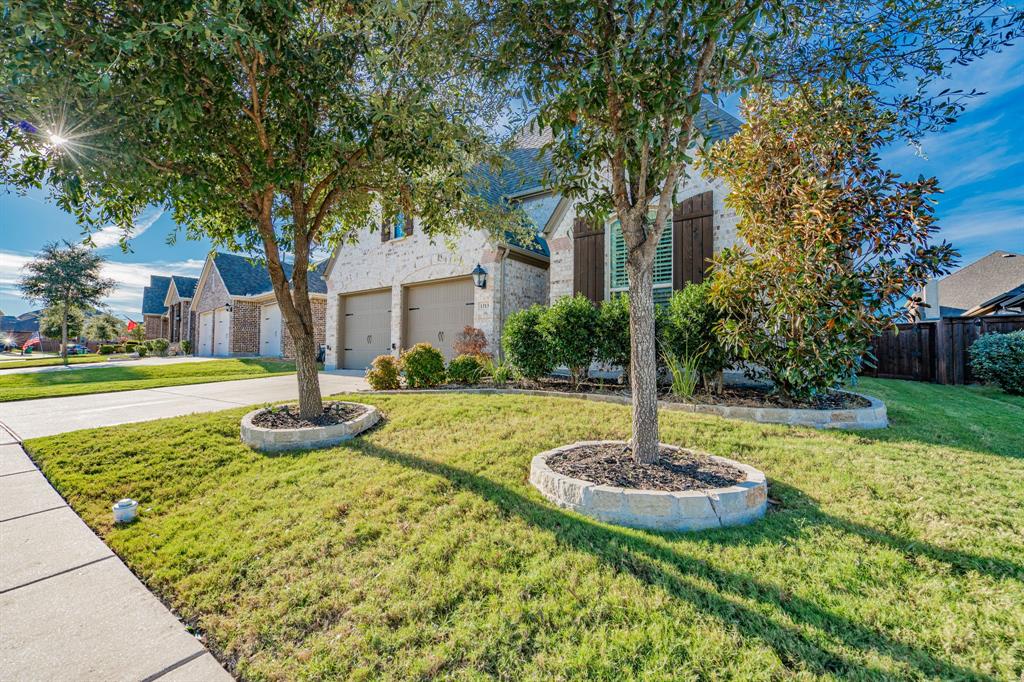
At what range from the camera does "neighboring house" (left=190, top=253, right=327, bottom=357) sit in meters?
18.5

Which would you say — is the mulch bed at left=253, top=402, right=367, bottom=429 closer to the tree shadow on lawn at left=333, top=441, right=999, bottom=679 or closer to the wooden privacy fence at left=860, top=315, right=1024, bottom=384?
the tree shadow on lawn at left=333, top=441, right=999, bottom=679

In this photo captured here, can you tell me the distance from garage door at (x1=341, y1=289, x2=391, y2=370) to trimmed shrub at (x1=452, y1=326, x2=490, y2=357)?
3.63 meters

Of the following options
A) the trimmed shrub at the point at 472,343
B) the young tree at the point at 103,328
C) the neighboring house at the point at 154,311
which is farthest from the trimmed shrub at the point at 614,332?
the neighboring house at the point at 154,311

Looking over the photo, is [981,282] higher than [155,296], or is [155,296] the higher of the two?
[155,296]

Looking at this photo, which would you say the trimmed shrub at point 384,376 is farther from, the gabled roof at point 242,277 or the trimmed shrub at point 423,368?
the gabled roof at point 242,277

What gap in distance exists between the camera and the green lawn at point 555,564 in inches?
72.3

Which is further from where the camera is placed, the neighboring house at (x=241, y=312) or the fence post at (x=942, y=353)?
the neighboring house at (x=241, y=312)

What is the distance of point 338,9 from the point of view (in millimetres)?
4641

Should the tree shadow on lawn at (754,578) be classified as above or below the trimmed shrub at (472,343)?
below

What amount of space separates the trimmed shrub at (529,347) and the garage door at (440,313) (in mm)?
3297

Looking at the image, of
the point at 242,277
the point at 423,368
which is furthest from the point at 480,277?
the point at 242,277

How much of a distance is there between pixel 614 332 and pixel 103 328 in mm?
39035

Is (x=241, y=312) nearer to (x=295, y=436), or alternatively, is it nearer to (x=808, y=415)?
(x=295, y=436)

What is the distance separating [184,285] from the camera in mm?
28984
